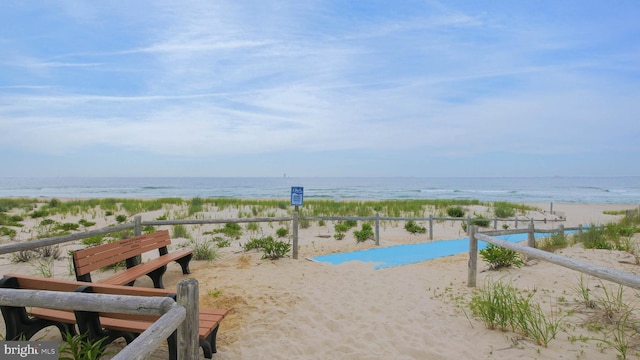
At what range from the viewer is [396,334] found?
4328 millimetres

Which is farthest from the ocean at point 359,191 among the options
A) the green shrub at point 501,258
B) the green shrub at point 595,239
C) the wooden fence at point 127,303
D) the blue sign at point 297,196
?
the wooden fence at point 127,303

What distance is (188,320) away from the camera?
2.56m

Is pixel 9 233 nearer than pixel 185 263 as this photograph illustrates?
No

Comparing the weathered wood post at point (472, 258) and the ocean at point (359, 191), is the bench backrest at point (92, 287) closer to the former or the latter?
the weathered wood post at point (472, 258)

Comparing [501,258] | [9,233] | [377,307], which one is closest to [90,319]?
[377,307]

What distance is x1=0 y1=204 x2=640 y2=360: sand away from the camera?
3.87m

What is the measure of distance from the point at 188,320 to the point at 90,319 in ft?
4.19

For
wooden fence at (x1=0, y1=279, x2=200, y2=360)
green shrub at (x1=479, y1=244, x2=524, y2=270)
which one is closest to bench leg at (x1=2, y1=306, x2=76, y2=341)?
wooden fence at (x1=0, y1=279, x2=200, y2=360)

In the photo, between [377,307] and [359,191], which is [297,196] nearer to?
[377,307]

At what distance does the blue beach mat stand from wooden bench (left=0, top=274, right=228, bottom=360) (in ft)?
17.5

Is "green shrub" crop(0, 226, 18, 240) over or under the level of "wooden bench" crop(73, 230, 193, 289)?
under

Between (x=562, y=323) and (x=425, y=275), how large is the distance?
9.74 feet

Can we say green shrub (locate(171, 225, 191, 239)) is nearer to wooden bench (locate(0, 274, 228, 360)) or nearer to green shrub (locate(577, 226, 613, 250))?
wooden bench (locate(0, 274, 228, 360))

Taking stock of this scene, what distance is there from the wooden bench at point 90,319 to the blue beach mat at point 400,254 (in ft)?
17.5
